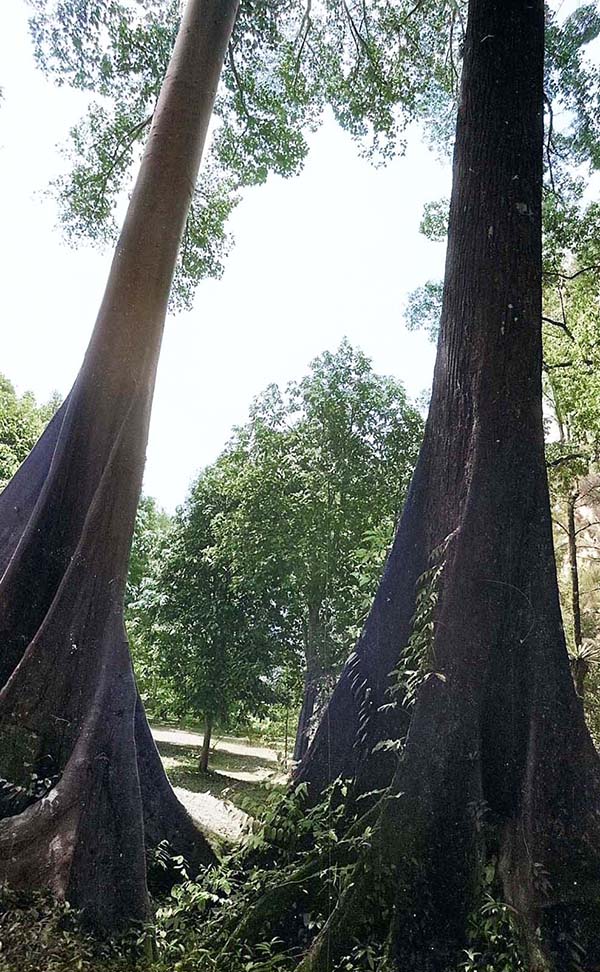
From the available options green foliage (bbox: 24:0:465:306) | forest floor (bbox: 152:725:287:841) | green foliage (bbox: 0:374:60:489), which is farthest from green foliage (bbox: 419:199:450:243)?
green foliage (bbox: 0:374:60:489)

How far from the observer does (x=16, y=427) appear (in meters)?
18.9

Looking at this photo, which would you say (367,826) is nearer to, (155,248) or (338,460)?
(155,248)

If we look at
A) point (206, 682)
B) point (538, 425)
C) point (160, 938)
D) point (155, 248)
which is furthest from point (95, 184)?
point (206, 682)

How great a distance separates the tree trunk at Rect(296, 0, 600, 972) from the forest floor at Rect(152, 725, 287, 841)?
39 cm

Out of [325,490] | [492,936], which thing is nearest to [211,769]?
[325,490]

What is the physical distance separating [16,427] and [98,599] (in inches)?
711

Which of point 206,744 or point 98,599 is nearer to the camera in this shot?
point 98,599

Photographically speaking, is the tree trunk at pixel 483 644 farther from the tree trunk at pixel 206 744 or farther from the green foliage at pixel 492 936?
the tree trunk at pixel 206 744

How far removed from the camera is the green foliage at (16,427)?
55.3 feet

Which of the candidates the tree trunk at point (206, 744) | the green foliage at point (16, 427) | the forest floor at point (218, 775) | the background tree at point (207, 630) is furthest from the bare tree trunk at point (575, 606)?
the green foliage at point (16, 427)

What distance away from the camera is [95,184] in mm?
7496

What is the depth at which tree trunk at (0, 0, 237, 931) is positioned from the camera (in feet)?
8.27

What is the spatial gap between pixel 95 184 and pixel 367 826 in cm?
790

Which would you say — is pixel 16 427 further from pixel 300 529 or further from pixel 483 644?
pixel 483 644
